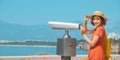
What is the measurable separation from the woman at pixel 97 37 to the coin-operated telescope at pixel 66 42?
27cm

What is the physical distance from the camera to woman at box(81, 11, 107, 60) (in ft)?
20.6

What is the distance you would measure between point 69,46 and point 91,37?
16.6 inches

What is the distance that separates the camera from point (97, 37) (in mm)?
6281

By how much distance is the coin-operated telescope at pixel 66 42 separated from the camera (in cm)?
657

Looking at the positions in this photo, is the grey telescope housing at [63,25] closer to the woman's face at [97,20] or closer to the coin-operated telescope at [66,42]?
the coin-operated telescope at [66,42]

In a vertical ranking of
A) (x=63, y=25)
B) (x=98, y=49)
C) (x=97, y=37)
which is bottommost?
(x=98, y=49)

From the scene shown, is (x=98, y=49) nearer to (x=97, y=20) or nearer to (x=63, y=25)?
(x=97, y=20)

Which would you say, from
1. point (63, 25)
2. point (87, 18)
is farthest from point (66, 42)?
point (87, 18)

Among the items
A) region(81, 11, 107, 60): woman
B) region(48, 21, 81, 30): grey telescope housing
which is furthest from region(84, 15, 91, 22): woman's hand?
region(48, 21, 81, 30): grey telescope housing

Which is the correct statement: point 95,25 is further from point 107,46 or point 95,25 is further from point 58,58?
point 58,58

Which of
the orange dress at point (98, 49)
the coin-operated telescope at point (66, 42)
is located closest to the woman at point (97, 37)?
the orange dress at point (98, 49)

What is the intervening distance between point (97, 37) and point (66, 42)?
22.9 inches

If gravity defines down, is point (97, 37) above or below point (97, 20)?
below

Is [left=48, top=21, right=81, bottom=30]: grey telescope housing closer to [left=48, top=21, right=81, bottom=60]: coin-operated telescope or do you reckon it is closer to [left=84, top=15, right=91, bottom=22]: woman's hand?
[left=48, top=21, right=81, bottom=60]: coin-operated telescope
